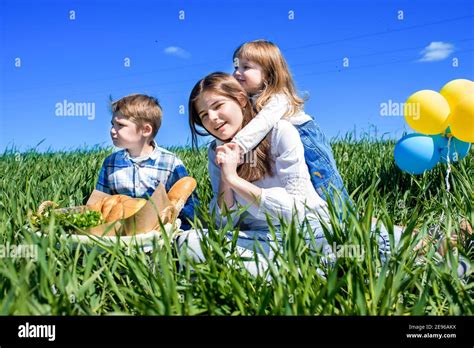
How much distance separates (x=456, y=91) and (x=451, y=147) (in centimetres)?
21

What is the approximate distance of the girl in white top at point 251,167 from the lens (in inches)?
58.0

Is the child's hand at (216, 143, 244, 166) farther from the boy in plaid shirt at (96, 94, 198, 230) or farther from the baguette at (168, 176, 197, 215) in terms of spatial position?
the boy in plaid shirt at (96, 94, 198, 230)

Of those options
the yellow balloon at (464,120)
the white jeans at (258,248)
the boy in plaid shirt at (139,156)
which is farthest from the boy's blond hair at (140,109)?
the yellow balloon at (464,120)

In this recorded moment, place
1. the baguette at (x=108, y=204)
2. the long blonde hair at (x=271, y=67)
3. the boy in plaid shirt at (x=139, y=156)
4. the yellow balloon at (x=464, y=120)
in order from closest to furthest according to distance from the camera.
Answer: the baguette at (x=108, y=204)
the long blonde hair at (x=271, y=67)
the boy in plaid shirt at (x=139, y=156)
the yellow balloon at (x=464, y=120)

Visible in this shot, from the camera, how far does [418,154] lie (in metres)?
2.09

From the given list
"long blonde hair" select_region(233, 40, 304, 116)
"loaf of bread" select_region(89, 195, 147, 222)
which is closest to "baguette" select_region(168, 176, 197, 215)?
"loaf of bread" select_region(89, 195, 147, 222)

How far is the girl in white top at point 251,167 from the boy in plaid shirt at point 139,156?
236 millimetres

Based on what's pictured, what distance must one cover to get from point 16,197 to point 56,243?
0.54 metres

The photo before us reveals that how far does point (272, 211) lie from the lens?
147 cm
